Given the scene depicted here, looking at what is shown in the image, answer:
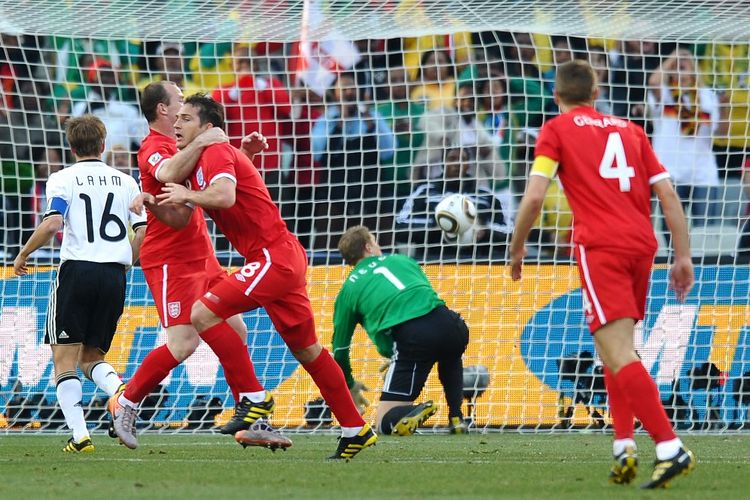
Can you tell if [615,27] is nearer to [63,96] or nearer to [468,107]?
[468,107]

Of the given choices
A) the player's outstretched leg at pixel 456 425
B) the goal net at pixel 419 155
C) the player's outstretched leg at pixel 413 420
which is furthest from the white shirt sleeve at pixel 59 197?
the player's outstretched leg at pixel 456 425

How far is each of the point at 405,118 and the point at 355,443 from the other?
16.7 feet

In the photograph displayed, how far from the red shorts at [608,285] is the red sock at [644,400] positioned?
0.73 ft

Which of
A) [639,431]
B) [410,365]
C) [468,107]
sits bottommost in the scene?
[639,431]

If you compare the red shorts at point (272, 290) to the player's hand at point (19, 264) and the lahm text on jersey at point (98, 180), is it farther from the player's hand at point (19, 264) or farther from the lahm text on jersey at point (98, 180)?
the player's hand at point (19, 264)

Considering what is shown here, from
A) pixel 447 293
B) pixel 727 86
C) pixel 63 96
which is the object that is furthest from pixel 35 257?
pixel 727 86

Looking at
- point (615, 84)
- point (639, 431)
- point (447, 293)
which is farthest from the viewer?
point (615, 84)

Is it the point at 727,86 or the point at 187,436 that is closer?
the point at 187,436

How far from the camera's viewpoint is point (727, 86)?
36.8ft

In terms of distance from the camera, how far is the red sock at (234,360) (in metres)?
7.18

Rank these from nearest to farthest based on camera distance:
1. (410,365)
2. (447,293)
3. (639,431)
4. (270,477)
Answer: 1. (270,477)
2. (410,365)
3. (639,431)
4. (447,293)

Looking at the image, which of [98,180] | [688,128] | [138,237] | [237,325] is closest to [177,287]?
[237,325]

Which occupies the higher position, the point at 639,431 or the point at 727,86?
the point at 727,86

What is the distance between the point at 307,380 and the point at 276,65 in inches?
131
